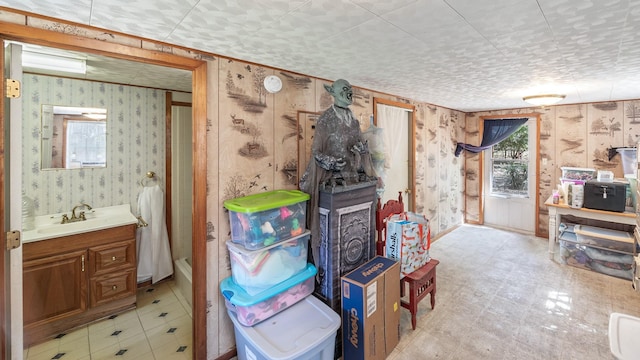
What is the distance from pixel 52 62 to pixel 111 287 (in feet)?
6.24

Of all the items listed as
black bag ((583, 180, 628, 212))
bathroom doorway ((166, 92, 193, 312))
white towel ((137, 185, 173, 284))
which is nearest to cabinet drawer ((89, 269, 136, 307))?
white towel ((137, 185, 173, 284))

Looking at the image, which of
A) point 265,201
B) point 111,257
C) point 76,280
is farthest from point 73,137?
point 265,201

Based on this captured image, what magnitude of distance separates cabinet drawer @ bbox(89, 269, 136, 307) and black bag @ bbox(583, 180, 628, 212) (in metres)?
5.18

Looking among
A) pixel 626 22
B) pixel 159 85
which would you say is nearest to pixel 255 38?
pixel 159 85

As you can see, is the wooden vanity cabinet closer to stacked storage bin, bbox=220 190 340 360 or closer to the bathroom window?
the bathroom window

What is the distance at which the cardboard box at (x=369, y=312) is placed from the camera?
1.79 meters

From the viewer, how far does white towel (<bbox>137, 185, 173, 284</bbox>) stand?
2922 mm

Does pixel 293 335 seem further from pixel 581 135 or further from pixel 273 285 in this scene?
pixel 581 135

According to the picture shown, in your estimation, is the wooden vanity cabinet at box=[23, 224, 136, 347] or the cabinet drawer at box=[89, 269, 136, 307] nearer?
the wooden vanity cabinet at box=[23, 224, 136, 347]

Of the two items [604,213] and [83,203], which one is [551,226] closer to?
[604,213]

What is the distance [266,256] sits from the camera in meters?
1.79

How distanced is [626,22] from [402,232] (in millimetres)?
1778

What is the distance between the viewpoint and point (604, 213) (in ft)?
10.5

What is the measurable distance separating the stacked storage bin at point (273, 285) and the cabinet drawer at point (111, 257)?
4.26ft
